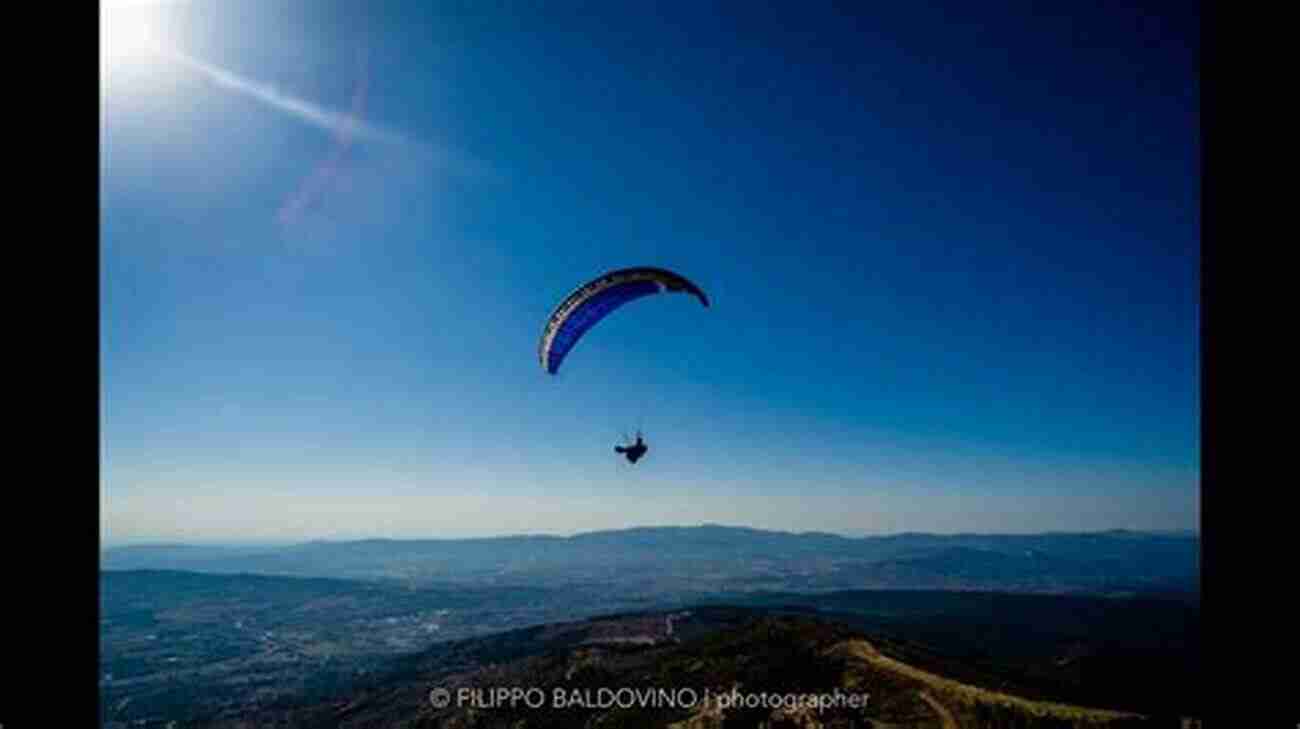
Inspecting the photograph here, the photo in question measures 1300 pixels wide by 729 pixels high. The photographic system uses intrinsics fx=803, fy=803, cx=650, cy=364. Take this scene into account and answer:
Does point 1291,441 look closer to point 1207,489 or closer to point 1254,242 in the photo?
point 1207,489

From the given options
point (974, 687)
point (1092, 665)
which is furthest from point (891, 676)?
point (1092, 665)

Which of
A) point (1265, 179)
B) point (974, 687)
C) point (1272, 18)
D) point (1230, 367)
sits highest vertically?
point (1272, 18)

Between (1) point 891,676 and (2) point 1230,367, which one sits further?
(1) point 891,676

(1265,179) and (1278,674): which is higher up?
(1265,179)
